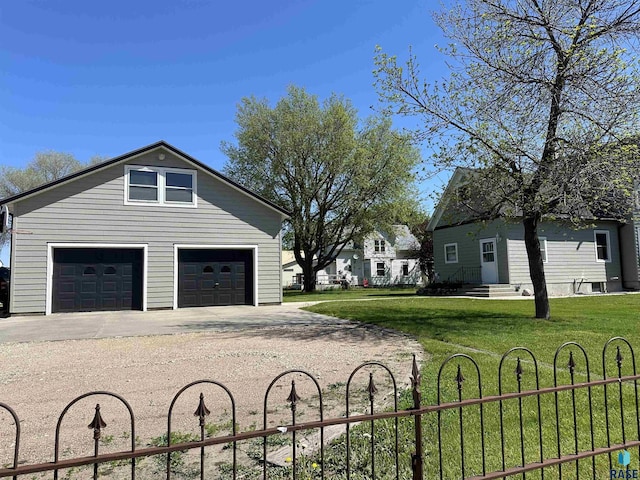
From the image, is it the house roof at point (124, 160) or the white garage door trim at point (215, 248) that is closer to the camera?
the house roof at point (124, 160)

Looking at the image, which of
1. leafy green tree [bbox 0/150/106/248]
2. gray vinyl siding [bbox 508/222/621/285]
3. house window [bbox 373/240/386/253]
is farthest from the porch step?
leafy green tree [bbox 0/150/106/248]

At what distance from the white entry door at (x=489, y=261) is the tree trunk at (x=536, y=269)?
10770 millimetres

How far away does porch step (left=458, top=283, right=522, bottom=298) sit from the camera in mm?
20156

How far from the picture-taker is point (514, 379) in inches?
211

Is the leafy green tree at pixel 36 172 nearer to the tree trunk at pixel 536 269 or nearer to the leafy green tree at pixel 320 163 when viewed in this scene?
the leafy green tree at pixel 320 163

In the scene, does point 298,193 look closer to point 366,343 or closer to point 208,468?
point 366,343

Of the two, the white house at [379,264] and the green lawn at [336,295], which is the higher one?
the white house at [379,264]

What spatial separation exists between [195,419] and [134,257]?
43.1 feet

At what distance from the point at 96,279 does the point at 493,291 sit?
17.5m

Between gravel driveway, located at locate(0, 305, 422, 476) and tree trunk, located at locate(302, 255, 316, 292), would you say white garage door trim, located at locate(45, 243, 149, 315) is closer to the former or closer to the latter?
gravel driveway, located at locate(0, 305, 422, 476)

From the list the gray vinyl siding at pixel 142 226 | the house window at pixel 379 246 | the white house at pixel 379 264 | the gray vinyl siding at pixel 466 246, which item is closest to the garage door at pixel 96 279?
the gray vinyl siding at pixel 142 226

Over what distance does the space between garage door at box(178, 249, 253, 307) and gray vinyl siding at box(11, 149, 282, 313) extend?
0.46 metres

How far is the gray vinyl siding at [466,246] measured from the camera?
2108 centimetres

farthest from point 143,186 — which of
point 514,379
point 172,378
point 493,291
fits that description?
point 493,291
